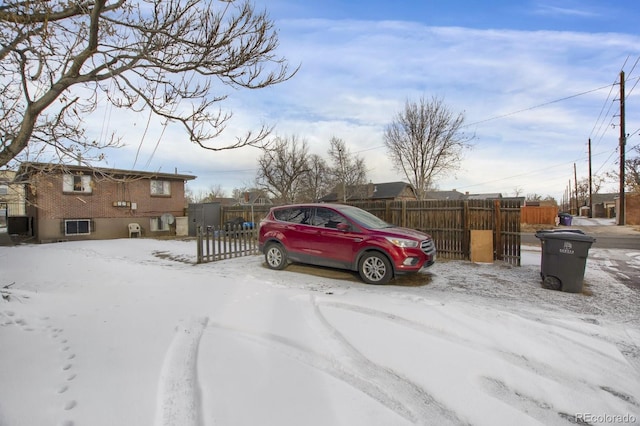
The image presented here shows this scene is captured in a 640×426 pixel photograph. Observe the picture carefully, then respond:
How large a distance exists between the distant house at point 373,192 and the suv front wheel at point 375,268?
28.6 meters

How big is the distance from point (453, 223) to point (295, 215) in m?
5.28

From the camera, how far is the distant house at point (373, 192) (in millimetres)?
36562

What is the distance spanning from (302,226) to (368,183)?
3241 centimetres

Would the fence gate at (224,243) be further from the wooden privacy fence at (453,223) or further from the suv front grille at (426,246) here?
the suv front grille at (426,246)

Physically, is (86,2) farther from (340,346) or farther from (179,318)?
(340,346)

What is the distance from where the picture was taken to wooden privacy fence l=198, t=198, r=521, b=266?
29.1ft

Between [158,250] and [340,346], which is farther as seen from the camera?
[158,250]

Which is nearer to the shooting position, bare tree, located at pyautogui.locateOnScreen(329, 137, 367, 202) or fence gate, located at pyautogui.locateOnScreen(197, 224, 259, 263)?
fence gate, located at pyautogui.locateOnScreen(197, 224, 259, 263)

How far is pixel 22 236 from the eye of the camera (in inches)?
699

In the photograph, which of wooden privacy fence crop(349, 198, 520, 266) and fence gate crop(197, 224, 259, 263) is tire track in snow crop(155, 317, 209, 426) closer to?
fence gate crop(197, 224, 259, 263)

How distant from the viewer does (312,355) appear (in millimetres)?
3221

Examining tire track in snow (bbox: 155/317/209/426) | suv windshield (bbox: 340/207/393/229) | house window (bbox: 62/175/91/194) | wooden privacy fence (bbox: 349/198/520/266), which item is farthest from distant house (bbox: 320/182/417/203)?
tire track in snow (bbox: 155/317/209/426)

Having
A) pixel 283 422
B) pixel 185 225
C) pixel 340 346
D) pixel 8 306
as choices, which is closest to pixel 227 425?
pixel 283 422

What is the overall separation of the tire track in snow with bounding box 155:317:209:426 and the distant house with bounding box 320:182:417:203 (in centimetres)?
3194
